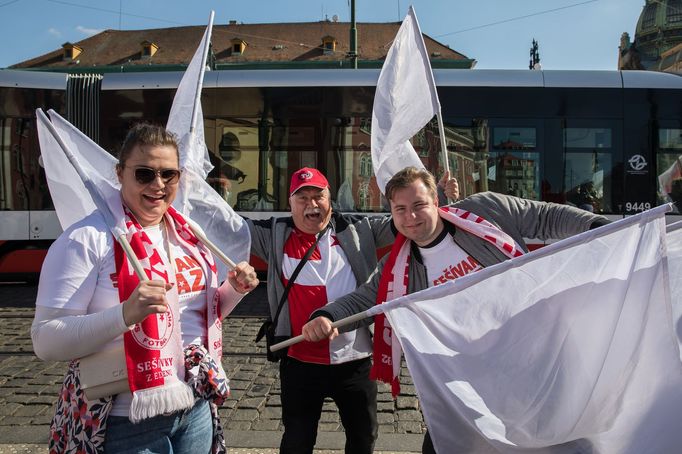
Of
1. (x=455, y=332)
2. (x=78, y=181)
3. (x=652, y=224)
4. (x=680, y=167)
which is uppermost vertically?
(x=680, y=167)

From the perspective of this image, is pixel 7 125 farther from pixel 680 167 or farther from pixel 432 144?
pixel 680 167

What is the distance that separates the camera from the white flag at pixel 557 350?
2104 mm

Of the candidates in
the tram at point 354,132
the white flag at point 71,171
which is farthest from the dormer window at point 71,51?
the white flag at point 71,171

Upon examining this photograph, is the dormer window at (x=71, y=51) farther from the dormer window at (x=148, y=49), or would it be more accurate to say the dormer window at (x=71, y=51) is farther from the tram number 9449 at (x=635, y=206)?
the tram number 9449 at (x=635, y=206)

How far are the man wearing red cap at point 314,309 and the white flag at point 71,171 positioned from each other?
2.77 ft

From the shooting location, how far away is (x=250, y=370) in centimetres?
549

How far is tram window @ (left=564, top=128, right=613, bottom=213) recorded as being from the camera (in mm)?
9312

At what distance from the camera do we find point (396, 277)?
2.64 m

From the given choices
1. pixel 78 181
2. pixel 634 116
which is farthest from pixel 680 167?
pixel 78 181

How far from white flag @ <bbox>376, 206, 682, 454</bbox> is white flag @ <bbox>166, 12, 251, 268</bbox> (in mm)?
1043

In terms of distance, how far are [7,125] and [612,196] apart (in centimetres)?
954

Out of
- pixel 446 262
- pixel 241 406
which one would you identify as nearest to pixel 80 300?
pixel 446 262

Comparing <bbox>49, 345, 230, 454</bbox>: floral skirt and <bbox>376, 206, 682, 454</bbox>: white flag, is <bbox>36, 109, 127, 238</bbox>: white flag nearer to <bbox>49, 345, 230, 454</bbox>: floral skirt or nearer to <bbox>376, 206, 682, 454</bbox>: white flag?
<bbox>49, 345, 230, 454</bbox>: floral skirt

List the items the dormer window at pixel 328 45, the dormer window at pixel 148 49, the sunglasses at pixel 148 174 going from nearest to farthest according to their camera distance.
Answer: the sunglasses at pixel 148 174 < the dormer window at pixel 328 45 < the dormer window at pixel 148 49
